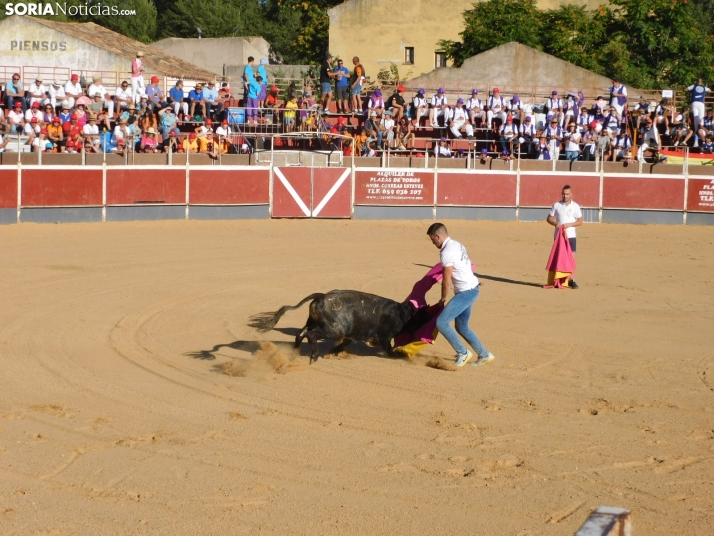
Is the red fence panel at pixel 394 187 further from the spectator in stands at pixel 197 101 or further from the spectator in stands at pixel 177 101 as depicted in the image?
the spectator in stands at pixel 177 101

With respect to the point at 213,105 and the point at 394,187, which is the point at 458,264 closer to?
the point at 394,187

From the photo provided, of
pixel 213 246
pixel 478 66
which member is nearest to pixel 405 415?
pixel 213 246

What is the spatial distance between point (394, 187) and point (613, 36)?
19.5 metres

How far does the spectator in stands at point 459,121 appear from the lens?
25.3 metres

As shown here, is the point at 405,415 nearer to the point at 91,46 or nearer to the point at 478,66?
the point at 478,66

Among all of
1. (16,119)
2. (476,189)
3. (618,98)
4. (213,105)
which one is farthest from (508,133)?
(16,119)

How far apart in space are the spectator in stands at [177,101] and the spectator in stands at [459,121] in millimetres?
7091

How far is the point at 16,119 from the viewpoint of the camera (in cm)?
2211

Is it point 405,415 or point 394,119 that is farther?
point 394,119

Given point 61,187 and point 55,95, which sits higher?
point 55,95

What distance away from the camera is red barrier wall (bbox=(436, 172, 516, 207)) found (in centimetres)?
2223

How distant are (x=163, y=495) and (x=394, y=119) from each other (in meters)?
20.2

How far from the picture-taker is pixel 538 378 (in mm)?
9070

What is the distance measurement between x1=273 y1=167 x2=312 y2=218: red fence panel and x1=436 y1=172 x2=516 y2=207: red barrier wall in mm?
3179
